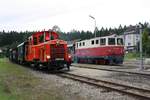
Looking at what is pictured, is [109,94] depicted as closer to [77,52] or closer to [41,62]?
[41,62]

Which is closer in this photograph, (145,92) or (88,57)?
(145,92)

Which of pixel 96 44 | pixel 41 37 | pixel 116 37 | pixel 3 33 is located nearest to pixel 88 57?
pixel 96 44

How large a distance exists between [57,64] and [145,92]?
1485 centimetres

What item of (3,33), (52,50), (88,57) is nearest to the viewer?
(52,50)

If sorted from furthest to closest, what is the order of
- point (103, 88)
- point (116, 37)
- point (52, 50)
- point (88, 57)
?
point (88, 57), point (116, 37), point (52, 50), point (103, 88)

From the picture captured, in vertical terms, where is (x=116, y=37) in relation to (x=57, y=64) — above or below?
above

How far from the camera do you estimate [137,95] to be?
13469mm

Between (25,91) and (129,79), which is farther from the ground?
(129,79)

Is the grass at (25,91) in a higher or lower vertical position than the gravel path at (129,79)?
lower

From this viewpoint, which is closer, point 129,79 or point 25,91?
point 25,91

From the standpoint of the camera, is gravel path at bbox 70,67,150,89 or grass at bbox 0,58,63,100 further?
gravel path at bbox 70,67,150,89

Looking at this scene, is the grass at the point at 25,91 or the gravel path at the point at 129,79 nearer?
the grass at the point at 25,91

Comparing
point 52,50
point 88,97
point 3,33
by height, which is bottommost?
point 88,97

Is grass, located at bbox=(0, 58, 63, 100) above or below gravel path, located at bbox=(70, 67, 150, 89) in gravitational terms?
below
